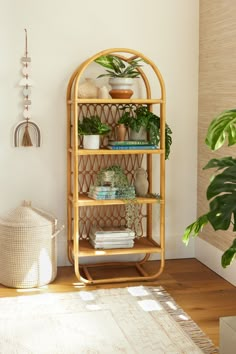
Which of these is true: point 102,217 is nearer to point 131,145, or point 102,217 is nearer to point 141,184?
point 141,184

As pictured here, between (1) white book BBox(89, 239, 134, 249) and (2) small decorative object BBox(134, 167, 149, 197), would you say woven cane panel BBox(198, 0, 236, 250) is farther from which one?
(1) white book BBox(89, 239, 134, 249)

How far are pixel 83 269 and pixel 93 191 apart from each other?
579 mm

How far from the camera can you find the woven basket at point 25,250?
11.2 feet

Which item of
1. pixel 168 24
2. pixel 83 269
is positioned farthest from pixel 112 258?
pixel 168 24

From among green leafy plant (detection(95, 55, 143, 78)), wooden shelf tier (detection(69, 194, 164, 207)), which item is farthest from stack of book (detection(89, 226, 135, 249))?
green leafy plant (detection(95, 55, 143, 78))

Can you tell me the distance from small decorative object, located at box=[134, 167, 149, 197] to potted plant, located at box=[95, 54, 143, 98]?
1.66 feet

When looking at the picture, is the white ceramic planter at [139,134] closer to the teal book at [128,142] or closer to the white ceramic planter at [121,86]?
the teal book at [128,142]

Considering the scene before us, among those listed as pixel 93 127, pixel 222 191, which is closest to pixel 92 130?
pixel 93 127

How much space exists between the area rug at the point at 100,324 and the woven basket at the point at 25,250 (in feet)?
0.57

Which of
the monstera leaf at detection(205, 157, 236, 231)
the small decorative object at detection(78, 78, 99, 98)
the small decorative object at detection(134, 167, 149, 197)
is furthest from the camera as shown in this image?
the small decorative object at detection(134, 167, 149, 197)

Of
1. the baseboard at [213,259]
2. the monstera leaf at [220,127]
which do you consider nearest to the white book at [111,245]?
the baseboard at [213,259]

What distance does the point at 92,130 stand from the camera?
3580 millimetres

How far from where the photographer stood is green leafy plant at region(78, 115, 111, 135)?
3.55 metres

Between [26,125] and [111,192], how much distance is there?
0.74 m
